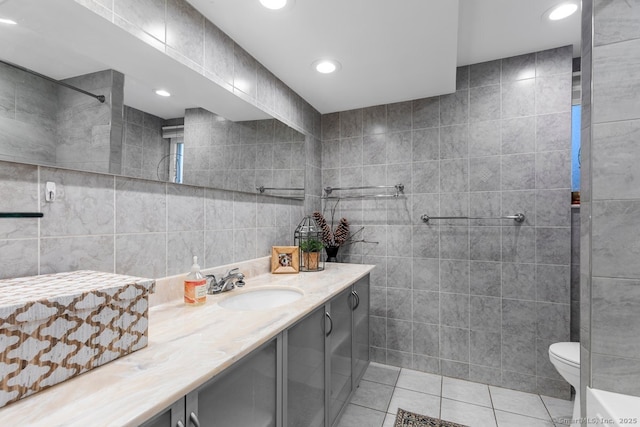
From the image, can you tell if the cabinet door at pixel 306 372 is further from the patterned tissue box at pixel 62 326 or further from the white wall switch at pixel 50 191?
the white wall switch at pixel 50 191

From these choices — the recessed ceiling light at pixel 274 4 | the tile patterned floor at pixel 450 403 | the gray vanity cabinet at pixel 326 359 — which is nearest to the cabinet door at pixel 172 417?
the gray vanity cabinet at pixel 326 359

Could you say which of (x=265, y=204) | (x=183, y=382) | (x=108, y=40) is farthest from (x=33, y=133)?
(x=265, y=204)

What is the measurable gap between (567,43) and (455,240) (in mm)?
1527

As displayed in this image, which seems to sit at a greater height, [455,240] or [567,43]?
[567,43]

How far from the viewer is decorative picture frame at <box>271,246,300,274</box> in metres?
2.03

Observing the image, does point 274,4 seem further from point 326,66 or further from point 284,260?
point 284,260

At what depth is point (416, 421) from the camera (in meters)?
1.82

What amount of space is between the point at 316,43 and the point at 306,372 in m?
1.73

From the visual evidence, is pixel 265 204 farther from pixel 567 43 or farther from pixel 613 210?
pixel 567 43

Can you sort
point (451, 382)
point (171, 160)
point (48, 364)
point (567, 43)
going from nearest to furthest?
point (48, 364) → point (171, 160) → point (567, 43) → point (451, 382)

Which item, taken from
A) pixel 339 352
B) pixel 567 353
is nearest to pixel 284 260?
pixel 339 352

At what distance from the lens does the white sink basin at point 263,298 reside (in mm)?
1525

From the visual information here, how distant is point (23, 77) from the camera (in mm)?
868

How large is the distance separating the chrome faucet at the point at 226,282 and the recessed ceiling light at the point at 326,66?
4.62ft
